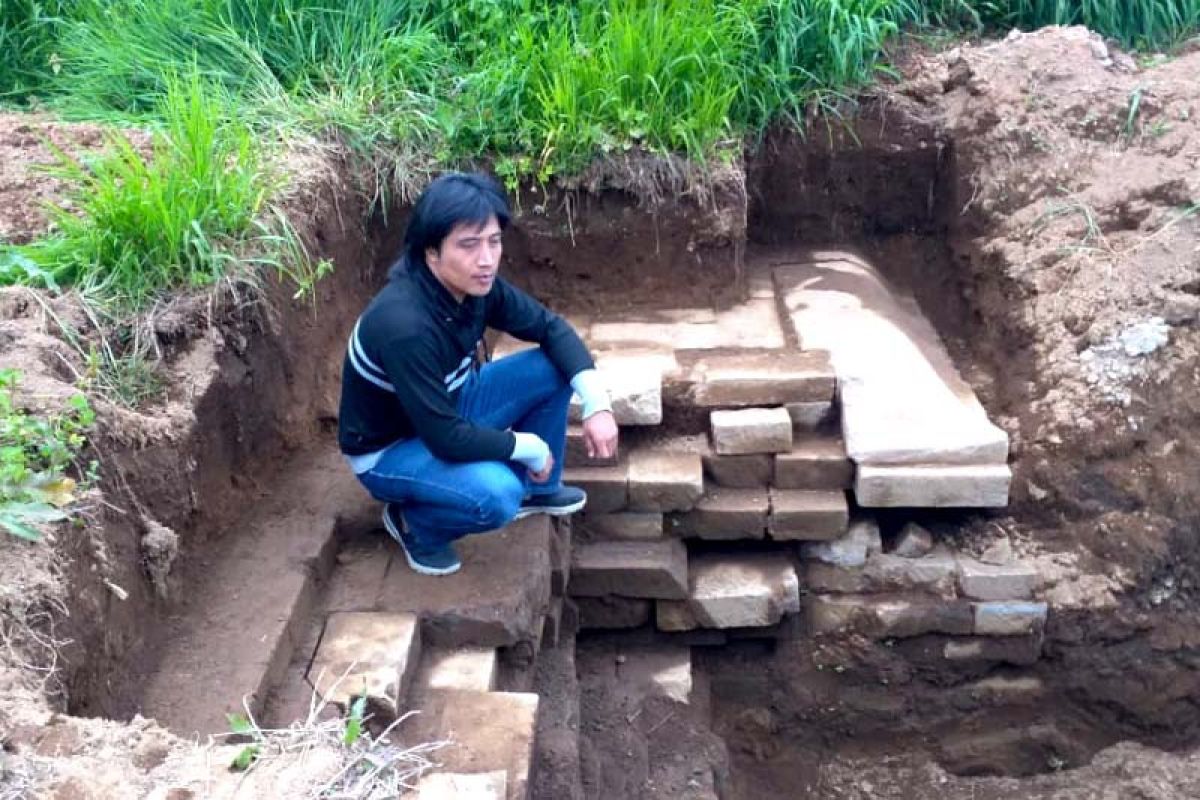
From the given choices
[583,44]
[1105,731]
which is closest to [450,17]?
[583,44]

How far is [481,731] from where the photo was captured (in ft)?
9.07

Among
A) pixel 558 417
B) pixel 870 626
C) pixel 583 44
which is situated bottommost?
pixel 870 626

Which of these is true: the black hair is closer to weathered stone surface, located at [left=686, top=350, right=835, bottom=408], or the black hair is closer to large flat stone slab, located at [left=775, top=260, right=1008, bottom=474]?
weathered stone surface, located at [left=686, top=350, right=835, bottom=408]

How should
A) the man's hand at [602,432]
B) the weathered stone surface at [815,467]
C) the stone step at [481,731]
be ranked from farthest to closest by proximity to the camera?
1. the weathered stone surface at [815,467]
2. the man's hand at [602,432]
3. the stone step at [481,731]

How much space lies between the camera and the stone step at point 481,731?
2.64 m

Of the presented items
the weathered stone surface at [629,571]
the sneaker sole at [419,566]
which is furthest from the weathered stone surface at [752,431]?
the sneaker sole at [419,566]

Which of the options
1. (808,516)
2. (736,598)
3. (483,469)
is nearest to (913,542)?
(808,516)

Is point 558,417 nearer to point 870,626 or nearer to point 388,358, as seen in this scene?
point 388,358

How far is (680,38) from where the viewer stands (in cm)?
448

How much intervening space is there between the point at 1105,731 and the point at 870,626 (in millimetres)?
876

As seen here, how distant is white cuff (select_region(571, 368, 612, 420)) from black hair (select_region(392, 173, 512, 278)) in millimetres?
563

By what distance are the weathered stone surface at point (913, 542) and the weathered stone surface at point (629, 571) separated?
2.36ft

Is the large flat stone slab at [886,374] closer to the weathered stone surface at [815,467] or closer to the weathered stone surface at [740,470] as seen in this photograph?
the weathered stone surface at [815,467]

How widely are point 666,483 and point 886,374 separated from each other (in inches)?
33.2
